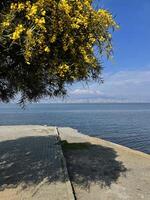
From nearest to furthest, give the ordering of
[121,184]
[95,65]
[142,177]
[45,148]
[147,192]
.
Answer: [95,65] → [147,192] → [121,184] → [142,177] → [45,148]

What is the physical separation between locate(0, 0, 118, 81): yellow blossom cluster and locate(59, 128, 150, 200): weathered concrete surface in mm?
4216

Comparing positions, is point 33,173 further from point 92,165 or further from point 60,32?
point 60,32

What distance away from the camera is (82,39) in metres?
13.4

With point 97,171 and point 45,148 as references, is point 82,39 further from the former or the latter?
point 45,148

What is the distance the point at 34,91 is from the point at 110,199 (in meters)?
4.84

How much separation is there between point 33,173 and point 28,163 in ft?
7.43

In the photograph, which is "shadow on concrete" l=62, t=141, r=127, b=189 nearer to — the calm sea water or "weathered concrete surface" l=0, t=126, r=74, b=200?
"weathered concrete surface" l=0, t=126, r=74, b=200

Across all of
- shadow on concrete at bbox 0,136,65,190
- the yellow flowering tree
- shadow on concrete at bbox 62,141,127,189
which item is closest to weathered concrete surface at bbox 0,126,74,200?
shadow on concrete at bbox 0,136,65,190

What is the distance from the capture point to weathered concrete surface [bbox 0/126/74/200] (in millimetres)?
14352

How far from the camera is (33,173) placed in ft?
57.4

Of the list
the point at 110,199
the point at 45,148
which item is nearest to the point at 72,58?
the point at 110,199

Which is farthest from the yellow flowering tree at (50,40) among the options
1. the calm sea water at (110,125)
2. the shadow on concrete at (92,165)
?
the calm sea water at (110,125)

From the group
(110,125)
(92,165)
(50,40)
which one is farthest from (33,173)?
(110,125)

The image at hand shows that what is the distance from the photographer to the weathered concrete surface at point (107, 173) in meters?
14.9
